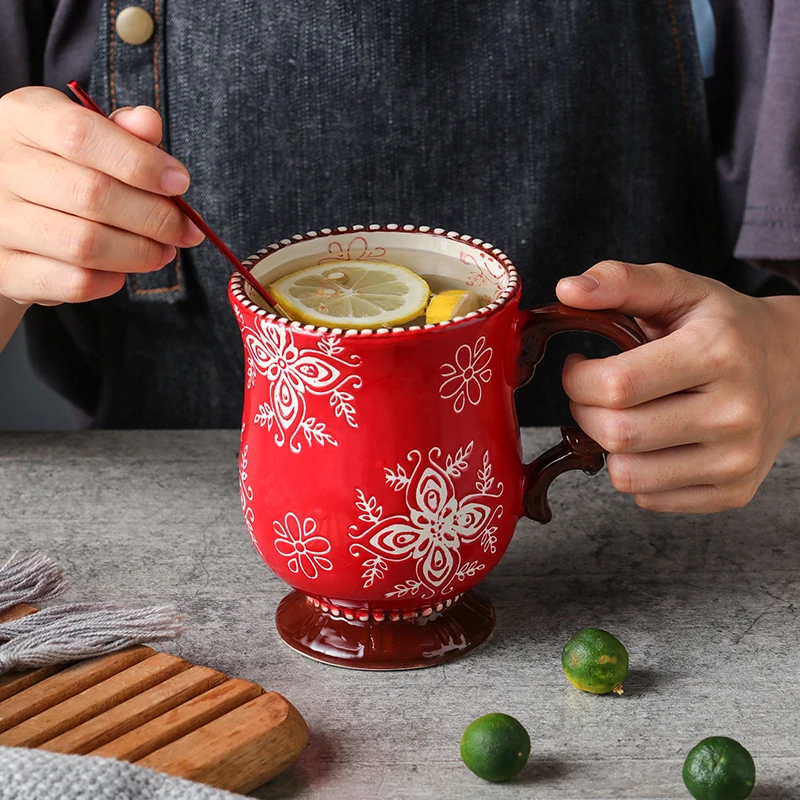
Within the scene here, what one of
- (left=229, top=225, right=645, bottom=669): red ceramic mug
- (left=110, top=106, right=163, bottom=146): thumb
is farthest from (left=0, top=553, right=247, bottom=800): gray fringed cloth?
(left=110, top=106, right=163, bottom=146): thumb

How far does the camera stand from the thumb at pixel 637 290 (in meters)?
0.68

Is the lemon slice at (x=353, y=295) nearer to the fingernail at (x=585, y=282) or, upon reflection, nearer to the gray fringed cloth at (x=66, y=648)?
the fingernail at (x=585, y=282)

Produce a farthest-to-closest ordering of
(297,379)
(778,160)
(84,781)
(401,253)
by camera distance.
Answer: (778,160), (401,253), (297,379), (84,781)

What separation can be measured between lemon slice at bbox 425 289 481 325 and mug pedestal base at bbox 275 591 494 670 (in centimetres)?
21

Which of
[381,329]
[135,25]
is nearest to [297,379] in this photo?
[381,329]

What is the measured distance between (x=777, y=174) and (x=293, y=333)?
1.79 ft

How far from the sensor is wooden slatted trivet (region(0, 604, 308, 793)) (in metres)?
0.57

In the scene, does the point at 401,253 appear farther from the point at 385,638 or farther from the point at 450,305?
the point at 385,638

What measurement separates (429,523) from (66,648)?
0.77 feet

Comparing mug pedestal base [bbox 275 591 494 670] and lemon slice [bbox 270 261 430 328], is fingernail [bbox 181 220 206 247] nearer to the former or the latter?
lemon slice [bbox 270 261 430 328]

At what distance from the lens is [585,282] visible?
2.23ft

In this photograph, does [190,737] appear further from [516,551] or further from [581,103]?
[581,103]

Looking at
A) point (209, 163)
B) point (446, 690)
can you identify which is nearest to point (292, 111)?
point (209, 163)

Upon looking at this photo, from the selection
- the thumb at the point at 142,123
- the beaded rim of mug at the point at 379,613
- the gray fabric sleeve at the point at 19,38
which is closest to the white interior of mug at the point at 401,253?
the thumb at the point at 142,123
